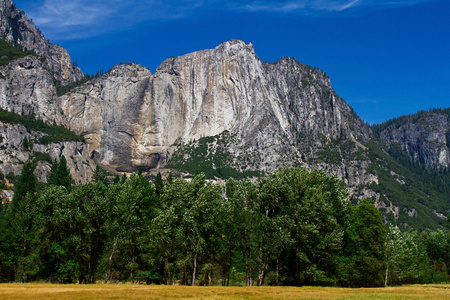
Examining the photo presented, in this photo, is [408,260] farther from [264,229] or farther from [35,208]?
[35,208]

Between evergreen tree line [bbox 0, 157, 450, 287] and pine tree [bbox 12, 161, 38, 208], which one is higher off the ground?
pine tree [bbox 12, 161, 38, 208]

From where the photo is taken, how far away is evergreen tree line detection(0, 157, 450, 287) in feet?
202

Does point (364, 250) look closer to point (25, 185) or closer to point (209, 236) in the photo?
point (209, 236)

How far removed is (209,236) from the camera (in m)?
62.3

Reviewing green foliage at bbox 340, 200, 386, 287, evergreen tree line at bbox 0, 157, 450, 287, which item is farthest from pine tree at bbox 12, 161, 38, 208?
green foliage at bbox 340, 200, 386, 287

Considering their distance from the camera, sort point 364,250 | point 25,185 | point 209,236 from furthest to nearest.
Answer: point 25,185, point 364,250, point 209,236

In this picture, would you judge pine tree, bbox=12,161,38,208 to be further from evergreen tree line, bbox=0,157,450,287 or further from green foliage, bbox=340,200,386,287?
green foliage, bbox=340,200,386,287

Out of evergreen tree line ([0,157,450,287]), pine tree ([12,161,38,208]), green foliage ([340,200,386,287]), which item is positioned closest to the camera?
evergreen tree line ([0,157,450,287])

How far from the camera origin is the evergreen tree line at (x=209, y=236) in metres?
61.4

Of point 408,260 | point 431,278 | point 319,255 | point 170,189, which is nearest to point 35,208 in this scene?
point 170,189

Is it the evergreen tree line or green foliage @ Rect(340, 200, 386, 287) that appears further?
green foliage @ Rect(340, 200, 386, 287)

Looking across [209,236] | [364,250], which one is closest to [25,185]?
[209,236]

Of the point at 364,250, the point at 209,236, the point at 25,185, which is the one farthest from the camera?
the point at 25,185

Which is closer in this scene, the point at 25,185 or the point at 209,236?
the point at 209,236
